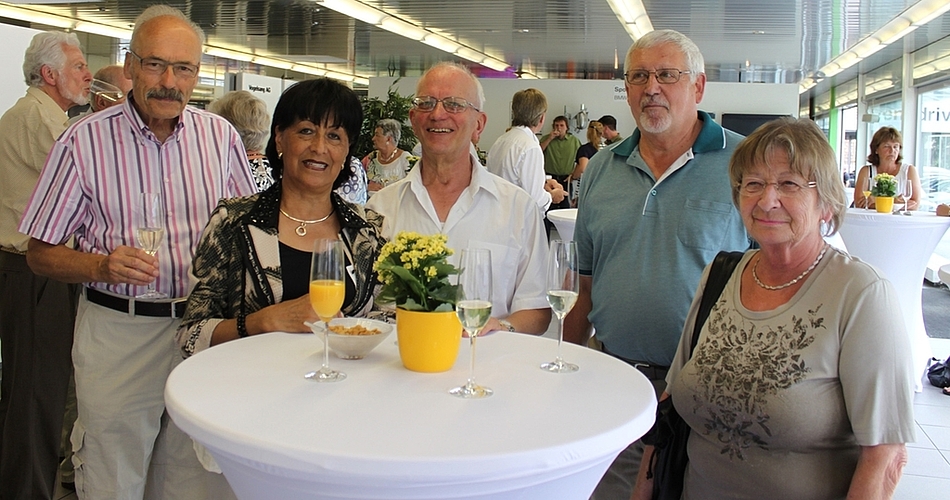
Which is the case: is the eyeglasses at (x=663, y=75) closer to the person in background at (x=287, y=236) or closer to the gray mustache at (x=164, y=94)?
the person in background at (x=287, y=236)

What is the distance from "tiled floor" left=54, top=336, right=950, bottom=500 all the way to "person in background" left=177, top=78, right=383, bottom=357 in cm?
193

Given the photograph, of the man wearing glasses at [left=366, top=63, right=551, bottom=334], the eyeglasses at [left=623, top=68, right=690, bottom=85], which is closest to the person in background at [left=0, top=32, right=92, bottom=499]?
the man wearing glasses at [left=366, top=63, right=551, bottom=334]

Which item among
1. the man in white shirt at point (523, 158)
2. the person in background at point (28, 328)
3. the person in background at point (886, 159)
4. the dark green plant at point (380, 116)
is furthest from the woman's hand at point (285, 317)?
the dark green plant at point (380, 116)

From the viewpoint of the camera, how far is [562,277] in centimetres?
167

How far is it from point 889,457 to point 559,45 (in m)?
14.6

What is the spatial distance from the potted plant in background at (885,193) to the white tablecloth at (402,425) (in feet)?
15.5

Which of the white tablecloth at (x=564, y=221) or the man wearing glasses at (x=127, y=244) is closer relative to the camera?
the man wearing glasses at (x=127, y=244)

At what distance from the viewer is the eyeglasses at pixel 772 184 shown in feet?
5.94

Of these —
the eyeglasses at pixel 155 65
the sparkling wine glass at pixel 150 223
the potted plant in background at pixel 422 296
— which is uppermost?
the eyeglasses at pixel 155 65

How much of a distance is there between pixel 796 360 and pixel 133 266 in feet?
5.58

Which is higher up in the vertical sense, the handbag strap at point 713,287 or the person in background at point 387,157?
the person in background at point 387,157

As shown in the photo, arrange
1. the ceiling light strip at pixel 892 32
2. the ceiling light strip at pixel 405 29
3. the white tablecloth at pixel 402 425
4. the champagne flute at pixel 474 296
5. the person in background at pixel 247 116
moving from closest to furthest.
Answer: the white tablecloth at pixel 402 425 → the champagne flute at pixel 474 296 → the person in background at pixel 247 116 → the ceiling light strip at pixel 892 32 → the ceiling light strip at pixel 405 29

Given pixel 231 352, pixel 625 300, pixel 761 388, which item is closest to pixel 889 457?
pixel 761 388

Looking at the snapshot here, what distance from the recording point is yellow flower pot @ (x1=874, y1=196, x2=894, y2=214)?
18.3 feet
